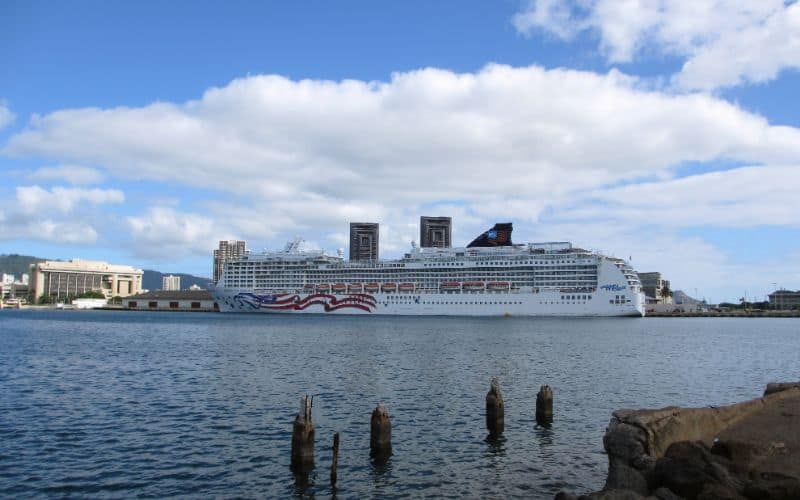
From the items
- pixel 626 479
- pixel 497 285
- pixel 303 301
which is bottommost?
pixel 626 479

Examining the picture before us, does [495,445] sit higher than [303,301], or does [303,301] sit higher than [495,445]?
[303,301]

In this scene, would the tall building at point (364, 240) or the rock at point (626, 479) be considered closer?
the rock at point (626, 479)

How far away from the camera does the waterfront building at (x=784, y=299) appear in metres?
185

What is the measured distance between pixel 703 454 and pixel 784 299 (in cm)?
21108

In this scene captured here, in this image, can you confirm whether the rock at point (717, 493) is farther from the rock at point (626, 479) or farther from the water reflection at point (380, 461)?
the water reflection at point (380, 461)

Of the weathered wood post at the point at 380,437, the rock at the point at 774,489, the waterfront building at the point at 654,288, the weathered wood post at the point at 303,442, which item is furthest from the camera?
the waterfront building at the point at 654,288

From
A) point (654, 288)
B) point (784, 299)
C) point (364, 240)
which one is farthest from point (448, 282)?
point (784, 299)

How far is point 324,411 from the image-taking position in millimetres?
19594

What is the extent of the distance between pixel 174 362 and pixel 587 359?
22.5 metres

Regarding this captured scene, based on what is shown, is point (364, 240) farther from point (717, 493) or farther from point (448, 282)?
point (717, 493)

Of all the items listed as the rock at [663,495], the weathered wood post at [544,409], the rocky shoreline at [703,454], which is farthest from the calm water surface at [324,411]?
the rock at [663,495]

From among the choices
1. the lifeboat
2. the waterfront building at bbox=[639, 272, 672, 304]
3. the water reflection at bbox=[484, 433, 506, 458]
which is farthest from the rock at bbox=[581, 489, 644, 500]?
the waterfront building at bbox=[639, 272, 672, 304]

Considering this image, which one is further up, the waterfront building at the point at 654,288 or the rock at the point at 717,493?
the waterfront building at the point at 654,288

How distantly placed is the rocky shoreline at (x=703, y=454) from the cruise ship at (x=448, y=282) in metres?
73.3
